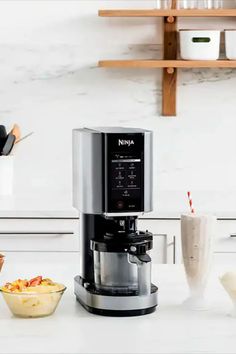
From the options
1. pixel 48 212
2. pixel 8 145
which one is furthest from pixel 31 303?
pixel 8 145

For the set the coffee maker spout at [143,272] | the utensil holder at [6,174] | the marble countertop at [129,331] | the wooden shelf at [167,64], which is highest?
the wooden shelf at [167,64]

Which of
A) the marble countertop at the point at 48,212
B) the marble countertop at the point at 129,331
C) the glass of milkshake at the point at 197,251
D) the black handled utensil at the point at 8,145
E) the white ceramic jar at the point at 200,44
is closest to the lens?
the marble countertop at the point at 129,331

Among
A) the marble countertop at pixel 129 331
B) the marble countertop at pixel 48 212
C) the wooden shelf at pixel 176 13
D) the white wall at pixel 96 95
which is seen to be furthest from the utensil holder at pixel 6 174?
the marble countertop at pixel 129 331

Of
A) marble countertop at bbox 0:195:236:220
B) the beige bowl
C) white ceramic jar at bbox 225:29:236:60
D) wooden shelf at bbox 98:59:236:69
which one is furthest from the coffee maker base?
white ceramic jar at bbox 225:29:236:60

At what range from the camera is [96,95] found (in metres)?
4.26

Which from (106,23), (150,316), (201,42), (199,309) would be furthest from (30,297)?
(106,23)

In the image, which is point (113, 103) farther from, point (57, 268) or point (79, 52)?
point (57, 268)

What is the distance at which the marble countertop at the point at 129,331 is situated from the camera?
1721mm

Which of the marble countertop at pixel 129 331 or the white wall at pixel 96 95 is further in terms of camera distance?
the white wall at pixel 96 95

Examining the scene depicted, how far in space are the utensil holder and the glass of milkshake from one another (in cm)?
210

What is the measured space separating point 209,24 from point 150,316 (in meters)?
2.52

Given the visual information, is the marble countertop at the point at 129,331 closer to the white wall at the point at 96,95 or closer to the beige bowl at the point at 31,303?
the beige bowl at the point at 31,303

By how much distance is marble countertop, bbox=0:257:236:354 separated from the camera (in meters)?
1.72

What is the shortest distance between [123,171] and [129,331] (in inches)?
15.9
